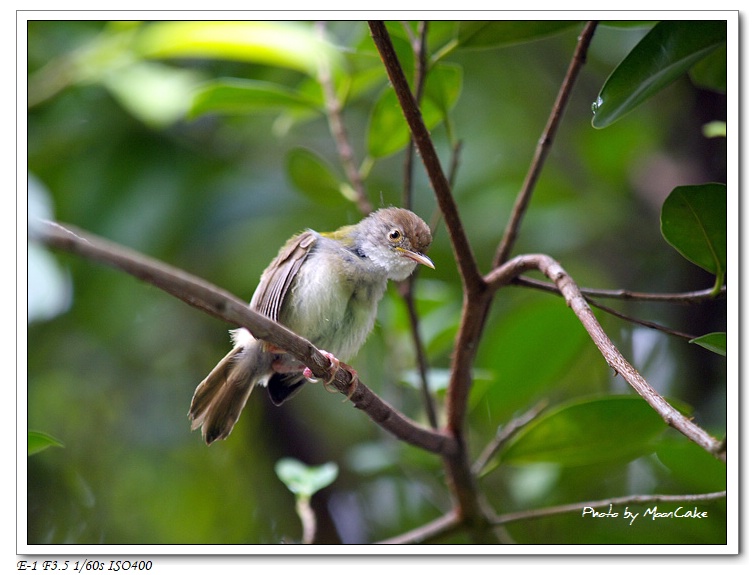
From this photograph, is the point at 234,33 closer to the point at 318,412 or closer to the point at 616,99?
the point at 616,99

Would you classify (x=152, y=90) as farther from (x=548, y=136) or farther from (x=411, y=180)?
(x=548, y=136)

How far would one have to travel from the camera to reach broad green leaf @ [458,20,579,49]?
2.10 m

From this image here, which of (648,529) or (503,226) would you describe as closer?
(648,529)

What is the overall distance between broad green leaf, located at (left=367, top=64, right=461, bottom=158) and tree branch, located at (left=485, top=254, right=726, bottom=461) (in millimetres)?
564

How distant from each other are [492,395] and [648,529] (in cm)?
67

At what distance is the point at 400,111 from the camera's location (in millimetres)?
2225

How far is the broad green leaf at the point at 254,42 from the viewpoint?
2533 millimetres

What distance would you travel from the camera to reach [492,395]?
2.61m

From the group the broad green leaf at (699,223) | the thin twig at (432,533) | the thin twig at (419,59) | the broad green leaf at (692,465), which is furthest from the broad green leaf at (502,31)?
the thin twig at (432,533)

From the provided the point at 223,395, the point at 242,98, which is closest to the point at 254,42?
the point at 242,98

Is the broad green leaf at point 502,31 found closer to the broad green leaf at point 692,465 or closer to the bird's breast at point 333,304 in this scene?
the bird's breast at point 333,304

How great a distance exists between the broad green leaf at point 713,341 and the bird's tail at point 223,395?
1152mm
